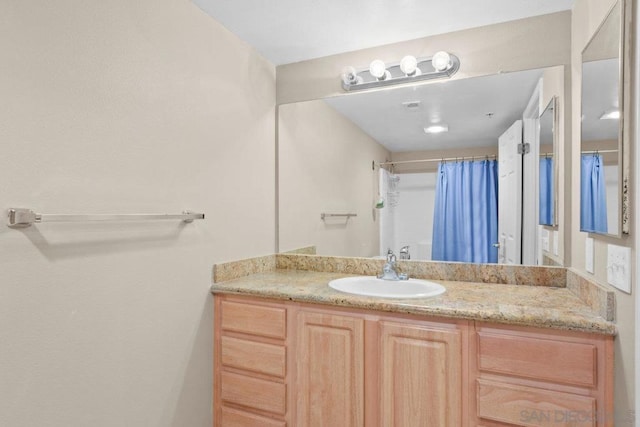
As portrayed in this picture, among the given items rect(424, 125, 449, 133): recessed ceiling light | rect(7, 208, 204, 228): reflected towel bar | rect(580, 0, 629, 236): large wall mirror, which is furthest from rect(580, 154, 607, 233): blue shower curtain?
rect(7, 208, 204, 228): reflected towel bar

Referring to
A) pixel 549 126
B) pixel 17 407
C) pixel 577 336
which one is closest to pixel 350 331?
pixel 577 336

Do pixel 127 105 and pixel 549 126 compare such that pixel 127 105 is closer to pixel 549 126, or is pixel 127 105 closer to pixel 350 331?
pixel 350 331

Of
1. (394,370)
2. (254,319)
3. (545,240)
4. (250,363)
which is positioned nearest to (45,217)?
(254,319)

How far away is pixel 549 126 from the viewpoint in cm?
173

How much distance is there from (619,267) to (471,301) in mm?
508

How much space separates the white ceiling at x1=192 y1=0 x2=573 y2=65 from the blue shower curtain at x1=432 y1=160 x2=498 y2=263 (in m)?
0.72

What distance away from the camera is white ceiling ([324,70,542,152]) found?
1.84 metres

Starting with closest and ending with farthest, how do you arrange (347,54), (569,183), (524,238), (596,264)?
(596,264), (569,183), (524,238), (347,54)

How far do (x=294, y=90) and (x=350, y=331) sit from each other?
1.52 m

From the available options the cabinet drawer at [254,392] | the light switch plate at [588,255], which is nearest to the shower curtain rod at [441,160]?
the light switch plate at [588,255]

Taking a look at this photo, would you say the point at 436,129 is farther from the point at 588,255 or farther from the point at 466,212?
the point at 588,255

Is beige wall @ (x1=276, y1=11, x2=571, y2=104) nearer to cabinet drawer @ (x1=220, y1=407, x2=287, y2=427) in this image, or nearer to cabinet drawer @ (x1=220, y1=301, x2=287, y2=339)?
cabinet drawer @ (x1=220, y1=301, x2=287, y2=339)

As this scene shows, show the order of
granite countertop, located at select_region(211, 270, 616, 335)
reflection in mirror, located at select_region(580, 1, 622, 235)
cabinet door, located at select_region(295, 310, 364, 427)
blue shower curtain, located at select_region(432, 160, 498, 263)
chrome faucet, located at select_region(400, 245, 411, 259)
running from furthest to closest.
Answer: chrome faucet, located at select_region(400, 245, 411, 259)
blue shower curtain, located at select_region(432, 160, 498, 263)
cabinet door, located at select_region(295, 310, 364, 427)
granite countertop, located at select_region(211, 270, 616, 335)
reflection in mirror, located at select_region(580, 1, 622, 235)

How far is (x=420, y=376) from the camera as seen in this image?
1.38 meters
